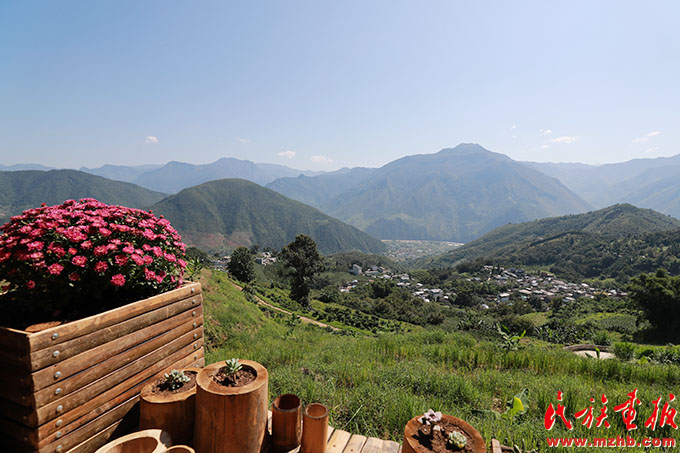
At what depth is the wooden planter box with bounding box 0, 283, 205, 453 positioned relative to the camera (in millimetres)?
1919

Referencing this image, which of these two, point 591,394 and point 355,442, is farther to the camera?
point 591,394

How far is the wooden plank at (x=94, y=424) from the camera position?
79.6 inches

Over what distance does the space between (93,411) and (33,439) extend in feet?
1.13

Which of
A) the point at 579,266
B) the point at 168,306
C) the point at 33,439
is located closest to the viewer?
the point at 33,439

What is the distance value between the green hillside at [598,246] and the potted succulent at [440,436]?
102m

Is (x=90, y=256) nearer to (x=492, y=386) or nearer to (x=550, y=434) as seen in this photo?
(x=550, y=434)

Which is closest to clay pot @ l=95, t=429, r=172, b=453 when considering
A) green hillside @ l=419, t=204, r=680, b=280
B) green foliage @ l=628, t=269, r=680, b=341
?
green foliage @ l=628, t=269, r=680, b=341

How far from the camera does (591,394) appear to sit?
4.41 metres

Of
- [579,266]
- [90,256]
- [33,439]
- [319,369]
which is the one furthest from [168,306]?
[579,266]

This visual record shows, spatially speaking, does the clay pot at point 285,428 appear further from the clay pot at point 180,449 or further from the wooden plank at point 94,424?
the wooden plank at point 94,424

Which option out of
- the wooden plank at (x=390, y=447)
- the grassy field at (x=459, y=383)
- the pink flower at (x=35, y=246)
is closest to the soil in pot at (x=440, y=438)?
the wooden plank at (x=390, y=447)

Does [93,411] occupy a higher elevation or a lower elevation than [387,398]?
higher

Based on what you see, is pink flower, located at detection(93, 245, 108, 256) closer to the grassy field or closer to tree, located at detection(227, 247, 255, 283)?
the grassy field

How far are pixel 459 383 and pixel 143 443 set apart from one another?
3.89 meters
